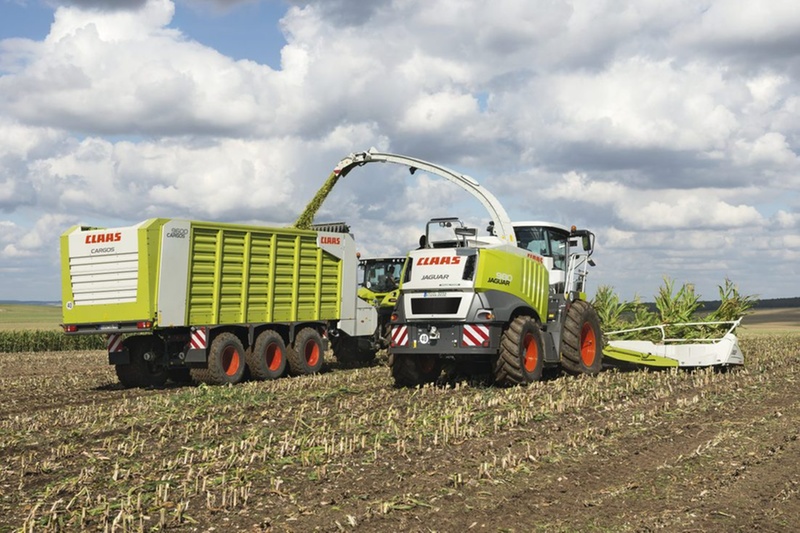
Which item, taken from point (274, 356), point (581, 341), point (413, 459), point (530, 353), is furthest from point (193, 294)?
point (413, 459)

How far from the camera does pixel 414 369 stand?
14.1m

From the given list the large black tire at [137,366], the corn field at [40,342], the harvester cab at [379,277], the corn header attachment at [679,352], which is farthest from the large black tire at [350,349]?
the corn field at [40,342]

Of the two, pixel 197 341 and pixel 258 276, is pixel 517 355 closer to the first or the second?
pixel 258 276

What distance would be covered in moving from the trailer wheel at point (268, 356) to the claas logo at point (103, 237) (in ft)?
10.3

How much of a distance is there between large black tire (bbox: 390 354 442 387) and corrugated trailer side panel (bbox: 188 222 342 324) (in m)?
3.23

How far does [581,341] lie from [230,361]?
6.21 metres

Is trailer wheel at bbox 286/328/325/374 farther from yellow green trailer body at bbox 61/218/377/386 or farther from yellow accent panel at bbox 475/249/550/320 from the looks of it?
yellow accent panel at bbox 475/249/550/320

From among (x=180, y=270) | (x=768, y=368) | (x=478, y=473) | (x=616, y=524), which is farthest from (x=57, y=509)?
(x=768, y=368)

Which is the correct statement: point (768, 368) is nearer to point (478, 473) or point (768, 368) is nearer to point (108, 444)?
point (478, 473)

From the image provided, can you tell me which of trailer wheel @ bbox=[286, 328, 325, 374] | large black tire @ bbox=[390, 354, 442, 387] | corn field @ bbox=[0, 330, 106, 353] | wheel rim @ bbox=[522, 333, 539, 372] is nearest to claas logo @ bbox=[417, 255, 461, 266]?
large black tire @ bbox=[390, 354, 442, 387]

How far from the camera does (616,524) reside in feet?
20.0

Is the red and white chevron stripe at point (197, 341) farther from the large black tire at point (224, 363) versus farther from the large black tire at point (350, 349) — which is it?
the large black tire at point (350, 349)

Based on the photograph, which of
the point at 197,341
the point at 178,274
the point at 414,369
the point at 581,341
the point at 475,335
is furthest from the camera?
the point at 581,341

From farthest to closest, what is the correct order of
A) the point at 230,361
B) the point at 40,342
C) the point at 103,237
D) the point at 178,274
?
the point at 40,342 < the point at 230,361 < the point at 103,237 < the point at 178,274
